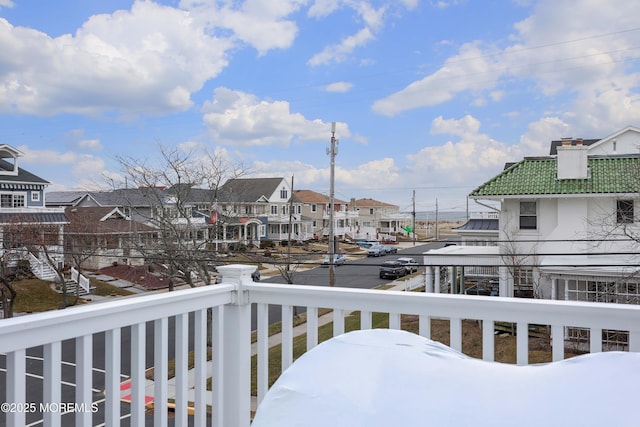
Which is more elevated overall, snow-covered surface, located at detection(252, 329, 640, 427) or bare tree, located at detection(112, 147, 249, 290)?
bare tree, located at detection(112, 147, 249, 290)

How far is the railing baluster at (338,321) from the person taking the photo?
1766 mm

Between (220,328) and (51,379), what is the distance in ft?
2.34

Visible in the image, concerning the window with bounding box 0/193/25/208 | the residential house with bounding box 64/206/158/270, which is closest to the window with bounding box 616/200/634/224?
the residential house with bounding box 64/206/158/270

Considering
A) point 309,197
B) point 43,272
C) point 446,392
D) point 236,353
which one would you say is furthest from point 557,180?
point 309,197

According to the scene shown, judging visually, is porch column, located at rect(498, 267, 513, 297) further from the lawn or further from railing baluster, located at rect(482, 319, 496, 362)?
the lawn

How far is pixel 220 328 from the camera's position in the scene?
189cm

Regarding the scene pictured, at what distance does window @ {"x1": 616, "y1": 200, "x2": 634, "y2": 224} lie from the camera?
978cm

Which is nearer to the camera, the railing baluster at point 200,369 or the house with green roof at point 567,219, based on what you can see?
the railing baluster at point 200,369

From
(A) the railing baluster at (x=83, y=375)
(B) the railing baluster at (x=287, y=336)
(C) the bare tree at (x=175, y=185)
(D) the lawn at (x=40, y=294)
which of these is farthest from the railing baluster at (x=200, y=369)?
(D) the lawn at (x=40, y=294)

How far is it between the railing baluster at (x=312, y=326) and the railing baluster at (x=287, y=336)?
9cm

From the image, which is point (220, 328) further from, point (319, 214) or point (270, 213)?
point (319, 214)

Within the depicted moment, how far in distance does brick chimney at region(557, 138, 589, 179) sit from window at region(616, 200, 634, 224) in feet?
3.04

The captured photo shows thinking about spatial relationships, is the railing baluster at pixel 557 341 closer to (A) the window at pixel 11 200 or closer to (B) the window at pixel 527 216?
(B) the window at pixel 527 216

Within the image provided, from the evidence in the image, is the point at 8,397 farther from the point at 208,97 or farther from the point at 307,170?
the point at 307,170
